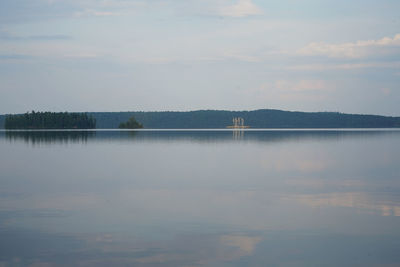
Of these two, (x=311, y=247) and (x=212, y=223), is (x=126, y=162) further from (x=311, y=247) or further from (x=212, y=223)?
(x=311, y=247)

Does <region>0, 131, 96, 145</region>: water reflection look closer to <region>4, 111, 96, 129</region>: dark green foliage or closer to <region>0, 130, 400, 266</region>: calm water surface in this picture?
<region>0, 130, 400, 266</region>: calm water surface

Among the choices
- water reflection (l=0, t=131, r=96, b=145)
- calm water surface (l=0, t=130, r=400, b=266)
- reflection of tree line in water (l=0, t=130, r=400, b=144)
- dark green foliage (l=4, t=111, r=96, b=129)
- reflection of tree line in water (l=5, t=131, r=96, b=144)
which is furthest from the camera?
dark green foliage (l=4, t=111, r=96, b=129)

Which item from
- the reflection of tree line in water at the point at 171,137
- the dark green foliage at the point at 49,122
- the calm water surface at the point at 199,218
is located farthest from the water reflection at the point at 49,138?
the dark green foliage at the point at 49,122

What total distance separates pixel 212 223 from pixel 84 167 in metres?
14.3

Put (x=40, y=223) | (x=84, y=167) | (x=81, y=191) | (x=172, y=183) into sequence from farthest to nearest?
(x=84, y=167)
(x=172, y=183)
(x=81, y=191)
(x=40, y=223)

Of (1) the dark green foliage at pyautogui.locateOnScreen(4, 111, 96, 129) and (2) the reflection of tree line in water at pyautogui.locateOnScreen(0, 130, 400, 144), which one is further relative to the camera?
(1) the dark green foliage at pyautogui.locateOnScreen(4, 111, 96, 129)

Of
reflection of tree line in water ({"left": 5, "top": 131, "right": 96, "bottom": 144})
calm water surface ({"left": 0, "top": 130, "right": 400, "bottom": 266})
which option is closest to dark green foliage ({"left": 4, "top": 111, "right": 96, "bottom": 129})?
reflection of tree line in water ({"left": 5, "top": 131, "right": 96, "bottom": 144})

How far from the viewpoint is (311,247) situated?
9.20m

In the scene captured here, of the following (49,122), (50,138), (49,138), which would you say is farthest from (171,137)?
(49,122)

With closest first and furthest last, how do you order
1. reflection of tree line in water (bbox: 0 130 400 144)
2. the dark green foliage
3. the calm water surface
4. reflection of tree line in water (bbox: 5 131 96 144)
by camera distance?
1. the calm water surface
2. reflection of tree line in water (bbox: 5 131 96 144)
3. reflection of tree line in water (bbox: 0 130 400 144)
4. the dark green foliage

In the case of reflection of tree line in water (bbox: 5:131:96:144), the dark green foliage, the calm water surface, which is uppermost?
the dark green foliage

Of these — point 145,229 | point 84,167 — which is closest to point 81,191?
point 145,229

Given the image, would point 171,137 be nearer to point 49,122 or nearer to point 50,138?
point 50,138

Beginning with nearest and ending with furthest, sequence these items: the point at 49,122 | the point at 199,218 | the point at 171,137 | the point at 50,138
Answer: the point at 199,218, the point at 50,138, the point at 171,137, the point at 49,122
